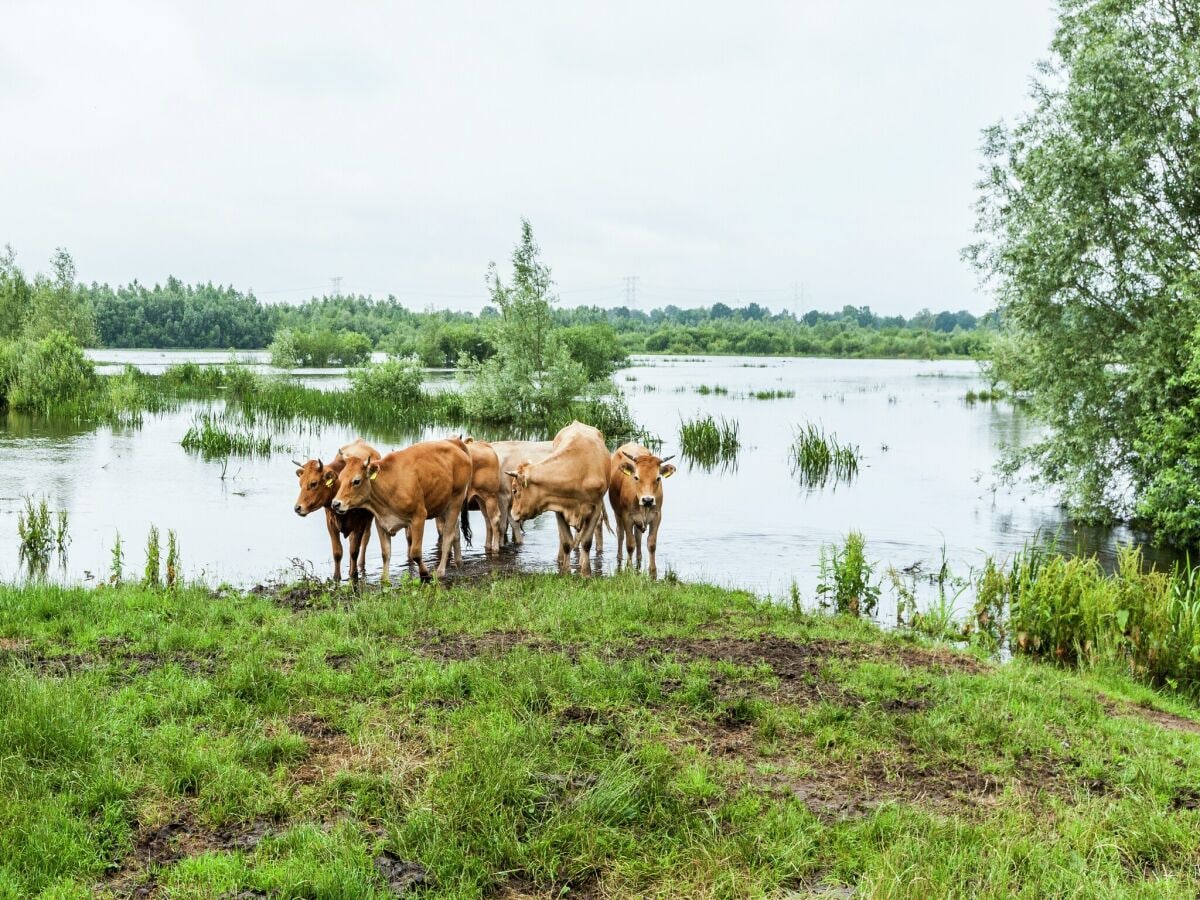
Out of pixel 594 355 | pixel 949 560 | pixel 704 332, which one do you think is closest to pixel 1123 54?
pixel 949 560

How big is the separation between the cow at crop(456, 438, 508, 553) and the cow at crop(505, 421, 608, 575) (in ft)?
4.56

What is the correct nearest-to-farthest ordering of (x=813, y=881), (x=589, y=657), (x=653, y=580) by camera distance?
(x=813, y=881) < (x=589, y=657) < (x=653, y=580)

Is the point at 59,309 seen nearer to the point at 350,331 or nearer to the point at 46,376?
the point at 46,376

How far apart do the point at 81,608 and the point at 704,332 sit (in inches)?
6092

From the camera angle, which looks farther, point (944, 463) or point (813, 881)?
point (944, 463)

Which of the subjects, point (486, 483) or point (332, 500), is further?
point (486, 483)

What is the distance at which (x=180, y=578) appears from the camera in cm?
1109

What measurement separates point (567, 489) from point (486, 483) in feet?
6.72

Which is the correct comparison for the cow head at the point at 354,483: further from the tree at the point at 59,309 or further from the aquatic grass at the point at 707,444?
the tree at the point at 59,309

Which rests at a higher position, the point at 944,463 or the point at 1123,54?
the point at 1123,54

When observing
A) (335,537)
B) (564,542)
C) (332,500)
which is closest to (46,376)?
(335,537)

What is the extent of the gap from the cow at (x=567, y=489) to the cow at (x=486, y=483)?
1.39 m

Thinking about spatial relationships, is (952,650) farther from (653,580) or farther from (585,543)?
(585,543)

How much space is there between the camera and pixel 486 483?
45.5ft
